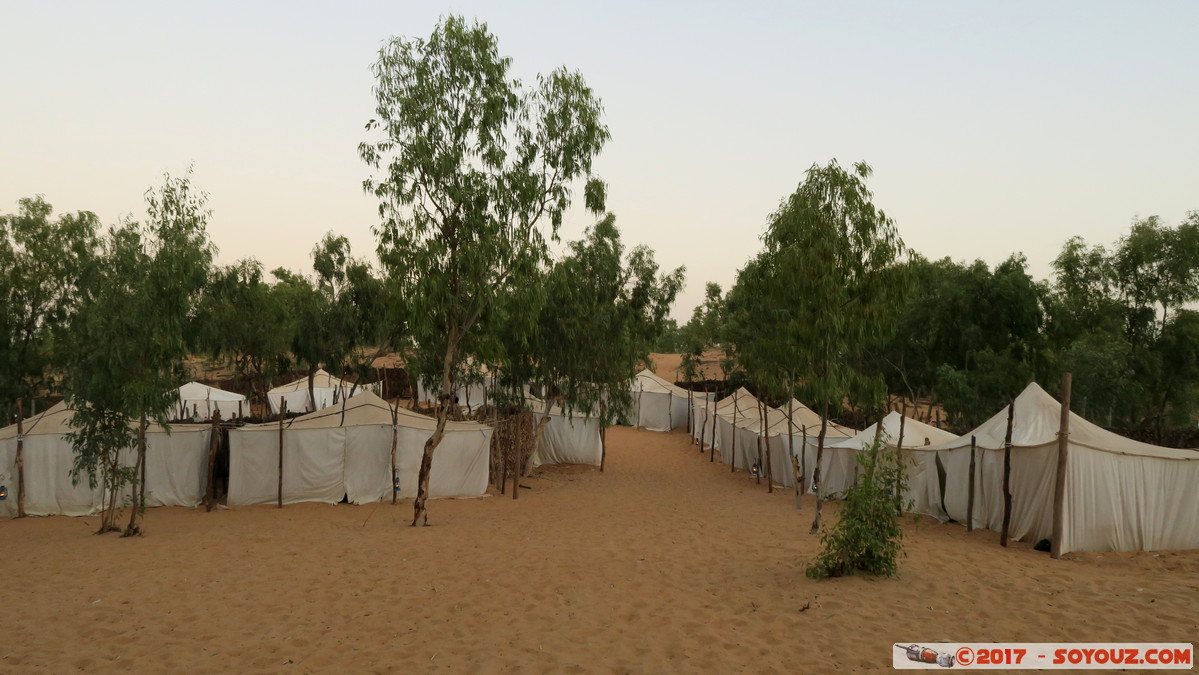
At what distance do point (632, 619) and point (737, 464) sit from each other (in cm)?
1624

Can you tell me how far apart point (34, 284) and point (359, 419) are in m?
8.85

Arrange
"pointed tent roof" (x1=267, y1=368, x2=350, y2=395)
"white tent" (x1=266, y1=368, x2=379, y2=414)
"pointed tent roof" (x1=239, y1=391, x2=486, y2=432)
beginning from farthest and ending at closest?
"pointed tent roof" (x1=267, y1=368, x2=350, y2=395), "white tent" (x1=266, y1=368, x2=379, y2=414), "pointed tent roof" (x1=239, y1=391, x2=486, y2=432)

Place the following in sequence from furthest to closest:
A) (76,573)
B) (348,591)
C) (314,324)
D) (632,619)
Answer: (314,324)
(76,573)
(348,591)
(632,619)

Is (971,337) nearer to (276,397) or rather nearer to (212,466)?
(212,466)

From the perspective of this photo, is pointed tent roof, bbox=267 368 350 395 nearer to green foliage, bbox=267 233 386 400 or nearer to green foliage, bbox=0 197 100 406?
green foliage, bbox=267 233 386 400

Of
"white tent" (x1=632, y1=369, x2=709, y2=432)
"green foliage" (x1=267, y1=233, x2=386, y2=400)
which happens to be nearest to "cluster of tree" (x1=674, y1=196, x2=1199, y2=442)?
"white tent" (x1=632, y1=369, x2=709, y2=432)

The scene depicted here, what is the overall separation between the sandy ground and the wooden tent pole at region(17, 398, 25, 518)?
116cm

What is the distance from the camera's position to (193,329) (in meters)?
13.3

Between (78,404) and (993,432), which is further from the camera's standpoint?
(993,432)

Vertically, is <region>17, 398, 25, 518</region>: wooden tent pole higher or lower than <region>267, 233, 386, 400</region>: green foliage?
lower

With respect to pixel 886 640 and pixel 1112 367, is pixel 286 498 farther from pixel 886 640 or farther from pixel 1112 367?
pixel 1112 367

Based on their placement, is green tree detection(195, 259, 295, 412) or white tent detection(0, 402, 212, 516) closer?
white tent detection(0, 402, 212, 516)

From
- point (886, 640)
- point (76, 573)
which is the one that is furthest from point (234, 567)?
point (886, 640)

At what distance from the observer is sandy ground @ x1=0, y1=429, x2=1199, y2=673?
693 centimetres
